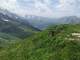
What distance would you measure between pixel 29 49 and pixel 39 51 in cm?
771

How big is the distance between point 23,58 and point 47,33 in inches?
786

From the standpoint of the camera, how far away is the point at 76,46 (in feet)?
279

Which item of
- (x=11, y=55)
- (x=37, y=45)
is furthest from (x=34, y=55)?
(x=11, y=55)

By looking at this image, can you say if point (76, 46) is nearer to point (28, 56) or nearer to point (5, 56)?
point (28, 56)

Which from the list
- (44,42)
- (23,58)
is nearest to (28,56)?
(23,58)

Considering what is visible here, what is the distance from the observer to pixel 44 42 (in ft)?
317

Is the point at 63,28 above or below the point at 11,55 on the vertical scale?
above

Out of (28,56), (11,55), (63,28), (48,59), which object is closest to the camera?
(48,59)

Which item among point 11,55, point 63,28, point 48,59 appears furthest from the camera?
point 63,28

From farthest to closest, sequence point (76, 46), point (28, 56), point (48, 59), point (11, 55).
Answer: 1. point (11, 55)
2. point (28, 56)
3. point (76, 46)
4. point (48, 59)

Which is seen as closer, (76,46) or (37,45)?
(76,46)

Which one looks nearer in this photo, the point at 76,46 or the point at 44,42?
the point at 76,46

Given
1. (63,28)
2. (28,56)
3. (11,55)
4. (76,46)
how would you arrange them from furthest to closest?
(63,28), (11,55), (28,56), (76,46)

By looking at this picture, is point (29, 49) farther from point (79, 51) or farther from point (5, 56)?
point (79, 51)
